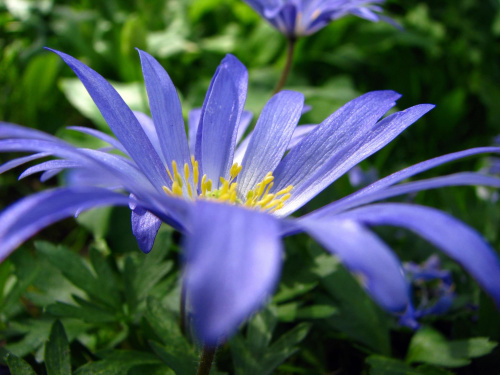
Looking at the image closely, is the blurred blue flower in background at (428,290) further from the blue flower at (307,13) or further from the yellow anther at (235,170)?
the blue flower at (307,13)

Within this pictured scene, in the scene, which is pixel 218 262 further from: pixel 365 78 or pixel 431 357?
pixel 365 78

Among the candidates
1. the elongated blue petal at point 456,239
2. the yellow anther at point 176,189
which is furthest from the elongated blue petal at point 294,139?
the elongated blue petal at point 456,239

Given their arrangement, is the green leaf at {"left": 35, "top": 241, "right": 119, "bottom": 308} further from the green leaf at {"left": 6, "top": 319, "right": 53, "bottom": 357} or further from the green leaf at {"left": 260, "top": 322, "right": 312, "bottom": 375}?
the green leaf at {"left": 260, "top": 322, "right": 312, "bottom": 375}

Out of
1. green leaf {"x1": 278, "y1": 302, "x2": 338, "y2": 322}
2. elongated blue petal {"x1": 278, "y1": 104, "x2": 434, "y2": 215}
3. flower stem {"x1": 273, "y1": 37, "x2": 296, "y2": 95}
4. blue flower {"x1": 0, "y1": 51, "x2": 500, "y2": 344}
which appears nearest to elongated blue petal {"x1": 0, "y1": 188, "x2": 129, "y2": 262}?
blue flower {"x1": 0, "y1": 51, "x2": 500, "y2": 344}

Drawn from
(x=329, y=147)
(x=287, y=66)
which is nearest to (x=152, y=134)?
(x=329, y=147)

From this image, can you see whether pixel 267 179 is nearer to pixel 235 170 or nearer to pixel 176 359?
pixel 235 170

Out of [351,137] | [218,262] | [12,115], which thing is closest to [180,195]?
[351,137]

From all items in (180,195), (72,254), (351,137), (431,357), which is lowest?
(431,357)
